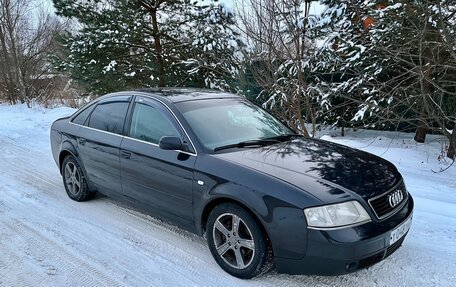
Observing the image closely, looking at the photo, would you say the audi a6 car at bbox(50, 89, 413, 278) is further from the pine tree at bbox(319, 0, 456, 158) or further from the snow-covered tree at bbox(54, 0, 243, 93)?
the snow-covered tree at bbox(54, 0, 243, 93)

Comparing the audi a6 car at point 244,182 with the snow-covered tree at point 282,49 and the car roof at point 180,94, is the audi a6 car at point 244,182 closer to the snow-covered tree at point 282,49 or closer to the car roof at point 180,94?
the car roof at point 180,94

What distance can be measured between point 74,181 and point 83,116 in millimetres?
870

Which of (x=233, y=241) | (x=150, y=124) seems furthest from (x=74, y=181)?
(x=233, y=241)

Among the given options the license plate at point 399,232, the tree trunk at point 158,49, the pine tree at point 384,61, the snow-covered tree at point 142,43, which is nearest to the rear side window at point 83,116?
the license plate at point 399,232

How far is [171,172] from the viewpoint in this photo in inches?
138

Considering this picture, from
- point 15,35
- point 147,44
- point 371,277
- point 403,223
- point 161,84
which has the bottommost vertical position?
point 371,277

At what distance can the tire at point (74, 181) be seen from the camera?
4.81 meters

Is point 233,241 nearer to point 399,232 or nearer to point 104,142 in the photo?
point 399,232

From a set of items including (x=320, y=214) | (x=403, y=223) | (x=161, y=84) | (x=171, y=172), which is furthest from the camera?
(x=161, y=84)

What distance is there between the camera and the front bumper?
2.61 metres

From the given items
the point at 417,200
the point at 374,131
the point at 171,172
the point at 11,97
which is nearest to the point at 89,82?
the point at 374,131

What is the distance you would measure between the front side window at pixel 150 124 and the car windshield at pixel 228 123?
20 cm

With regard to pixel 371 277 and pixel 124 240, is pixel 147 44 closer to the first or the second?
pixel 124 240

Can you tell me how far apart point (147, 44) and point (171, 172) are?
990cm
